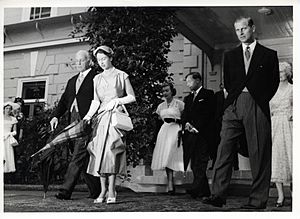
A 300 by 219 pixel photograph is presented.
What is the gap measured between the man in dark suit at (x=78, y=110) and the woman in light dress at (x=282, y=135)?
58.6 inches

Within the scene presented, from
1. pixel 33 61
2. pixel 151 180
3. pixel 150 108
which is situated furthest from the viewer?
pixel 33 61

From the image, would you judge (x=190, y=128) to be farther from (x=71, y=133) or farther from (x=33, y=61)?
(x=33, y=61)

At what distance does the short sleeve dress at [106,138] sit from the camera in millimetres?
3629

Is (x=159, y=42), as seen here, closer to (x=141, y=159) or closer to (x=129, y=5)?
(x=129, y=5)

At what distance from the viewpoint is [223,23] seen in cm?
383

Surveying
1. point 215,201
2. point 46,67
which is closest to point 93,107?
point 46,67

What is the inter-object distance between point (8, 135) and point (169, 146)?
140 cm

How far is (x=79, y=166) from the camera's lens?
12.2 ft

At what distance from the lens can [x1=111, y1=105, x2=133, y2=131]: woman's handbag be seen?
3693mm

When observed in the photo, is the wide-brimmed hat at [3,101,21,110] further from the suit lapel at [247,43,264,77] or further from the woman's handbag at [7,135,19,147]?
the suit lapel at [247,43,264,77]

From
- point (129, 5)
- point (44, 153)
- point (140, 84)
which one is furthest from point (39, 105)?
point (129, 5)

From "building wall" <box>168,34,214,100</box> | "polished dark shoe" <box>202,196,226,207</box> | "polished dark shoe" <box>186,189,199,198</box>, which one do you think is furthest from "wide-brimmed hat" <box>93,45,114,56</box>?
"polished dark shoe" <box>202,196,226,207</box>

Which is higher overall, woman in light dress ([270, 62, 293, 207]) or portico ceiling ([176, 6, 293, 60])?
portico ceiling ([176, 6, 293, 60])

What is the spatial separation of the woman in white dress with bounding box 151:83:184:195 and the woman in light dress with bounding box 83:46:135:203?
306mm
